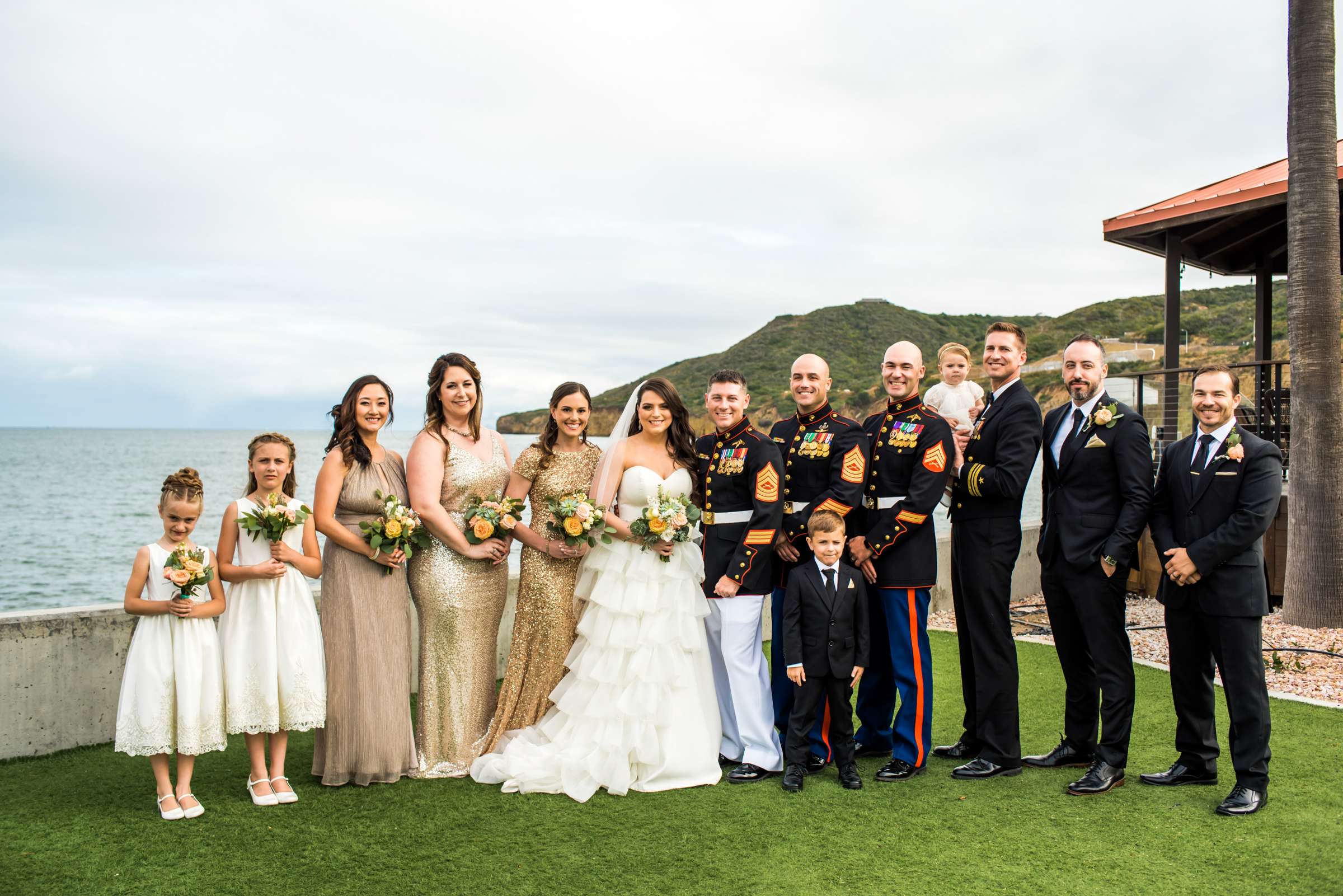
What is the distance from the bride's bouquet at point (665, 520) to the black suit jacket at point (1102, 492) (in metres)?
1.83

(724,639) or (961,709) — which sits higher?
(724,639)

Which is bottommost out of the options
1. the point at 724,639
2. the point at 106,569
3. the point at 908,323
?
the point at 106,569

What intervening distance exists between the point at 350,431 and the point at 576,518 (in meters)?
1.26

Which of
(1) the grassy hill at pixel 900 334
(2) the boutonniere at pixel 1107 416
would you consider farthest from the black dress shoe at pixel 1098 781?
(1) the grassy hill at pixel 900 334

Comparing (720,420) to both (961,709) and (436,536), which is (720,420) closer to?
(436,536)

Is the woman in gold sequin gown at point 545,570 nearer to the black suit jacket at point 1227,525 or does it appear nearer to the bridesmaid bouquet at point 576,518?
the bridesmaid bouquet at point 576,518

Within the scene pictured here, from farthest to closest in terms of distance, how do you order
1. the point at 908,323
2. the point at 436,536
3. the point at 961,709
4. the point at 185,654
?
1. the point at 908,323
2. the point at 961,709
3. the point at 436,536
4. the point at 185,654

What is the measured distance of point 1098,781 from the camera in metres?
4.56

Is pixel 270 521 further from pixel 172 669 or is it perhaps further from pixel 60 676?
pixel 60 676

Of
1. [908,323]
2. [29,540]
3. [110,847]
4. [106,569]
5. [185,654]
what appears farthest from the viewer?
[908,323]

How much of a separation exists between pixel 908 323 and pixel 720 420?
149 feet

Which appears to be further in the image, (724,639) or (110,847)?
(724,639)

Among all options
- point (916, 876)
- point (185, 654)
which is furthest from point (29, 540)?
point (916, 876)

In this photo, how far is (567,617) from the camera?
206 inches
